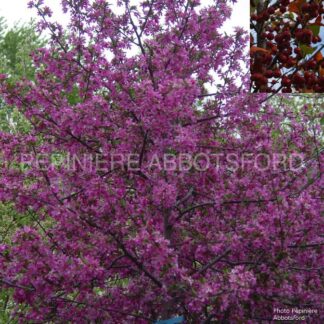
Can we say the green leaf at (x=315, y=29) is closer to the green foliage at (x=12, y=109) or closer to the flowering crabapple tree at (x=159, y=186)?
the flowering crabapple tree at (x=159, y=186)

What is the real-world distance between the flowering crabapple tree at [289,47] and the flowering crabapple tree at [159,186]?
0.64 m

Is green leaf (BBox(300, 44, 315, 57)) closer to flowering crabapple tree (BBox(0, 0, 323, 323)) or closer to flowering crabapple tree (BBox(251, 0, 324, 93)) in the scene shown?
flowering crabapple tree (BBox(251, 0, 324, 93))

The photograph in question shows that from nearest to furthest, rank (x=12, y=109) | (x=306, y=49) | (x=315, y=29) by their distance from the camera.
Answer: (x=306, y=49) < (x=315, y=29) < (x=12, y=109)

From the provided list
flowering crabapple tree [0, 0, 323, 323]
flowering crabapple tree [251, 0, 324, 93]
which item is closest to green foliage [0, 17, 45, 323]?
flowering crabapple tree [0, 0, 323, 323]

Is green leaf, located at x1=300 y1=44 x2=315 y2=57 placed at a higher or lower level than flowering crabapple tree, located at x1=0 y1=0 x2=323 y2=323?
higher

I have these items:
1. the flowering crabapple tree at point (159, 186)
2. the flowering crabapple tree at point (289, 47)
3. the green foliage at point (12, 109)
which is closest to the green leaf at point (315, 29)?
the flowering crabapple tree at point (289, 47)

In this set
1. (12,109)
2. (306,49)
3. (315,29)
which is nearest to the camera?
(306,49)

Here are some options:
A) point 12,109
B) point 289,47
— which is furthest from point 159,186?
point 12,109

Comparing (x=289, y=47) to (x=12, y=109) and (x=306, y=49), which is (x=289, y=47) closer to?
(x=306, y=49)

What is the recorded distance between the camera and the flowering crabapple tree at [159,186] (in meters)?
4.14

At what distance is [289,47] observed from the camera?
4.31 meters

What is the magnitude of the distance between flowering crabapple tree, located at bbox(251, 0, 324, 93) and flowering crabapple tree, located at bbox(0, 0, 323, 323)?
64 cm

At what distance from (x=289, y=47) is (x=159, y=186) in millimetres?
1586

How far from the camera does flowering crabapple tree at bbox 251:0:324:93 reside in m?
4.17
